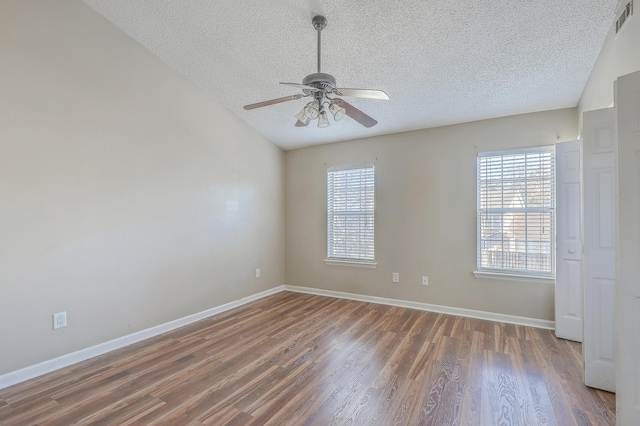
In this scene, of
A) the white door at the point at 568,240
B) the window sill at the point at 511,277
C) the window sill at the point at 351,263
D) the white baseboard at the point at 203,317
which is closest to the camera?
the white baseboard at the point at 203,317

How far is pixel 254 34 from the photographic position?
9.30 ft

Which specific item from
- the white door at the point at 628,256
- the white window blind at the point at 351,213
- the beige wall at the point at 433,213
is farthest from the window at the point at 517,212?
the white door at the point at 628,256

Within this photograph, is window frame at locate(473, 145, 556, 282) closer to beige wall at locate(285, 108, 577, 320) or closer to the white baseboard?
beige wall at locate(285, 108, 577, 320)

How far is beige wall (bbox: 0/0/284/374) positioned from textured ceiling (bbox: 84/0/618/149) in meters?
0.47

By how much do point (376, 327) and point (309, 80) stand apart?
2.78m

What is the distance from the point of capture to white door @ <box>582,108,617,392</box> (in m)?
2.18

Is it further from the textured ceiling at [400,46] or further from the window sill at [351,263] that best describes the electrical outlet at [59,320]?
the window sill at [351,263]

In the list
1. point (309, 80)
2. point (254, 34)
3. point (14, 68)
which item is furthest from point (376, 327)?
point (14, 68)

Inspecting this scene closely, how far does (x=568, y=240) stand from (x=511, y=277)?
801 millimetres

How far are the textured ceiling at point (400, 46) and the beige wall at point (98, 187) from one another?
1.54 feet

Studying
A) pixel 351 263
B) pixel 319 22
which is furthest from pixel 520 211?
pixel 319 22

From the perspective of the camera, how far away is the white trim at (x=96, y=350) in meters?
2.34

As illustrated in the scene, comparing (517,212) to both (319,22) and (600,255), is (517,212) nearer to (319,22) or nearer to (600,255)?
(600,255)

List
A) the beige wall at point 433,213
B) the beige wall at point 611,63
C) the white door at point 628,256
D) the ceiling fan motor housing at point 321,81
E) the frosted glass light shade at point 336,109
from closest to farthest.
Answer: the white door at point 628,256 → the beige wall at point 611,63 → the ceiling fan motor housing at point 321,81 → the frosted glass light shade at point 336,109 → the beige wall at point 433,213
